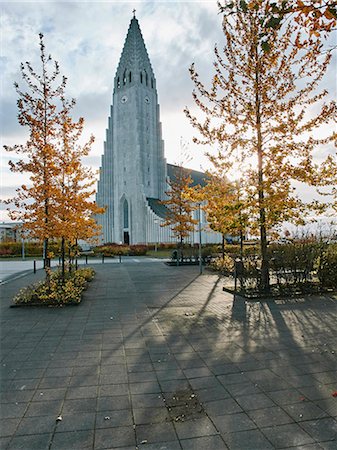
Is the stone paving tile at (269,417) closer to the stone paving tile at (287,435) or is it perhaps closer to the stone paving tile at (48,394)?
the stone paving tile at (287,435)

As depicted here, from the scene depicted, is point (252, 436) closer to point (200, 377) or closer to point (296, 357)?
point (200, 377)

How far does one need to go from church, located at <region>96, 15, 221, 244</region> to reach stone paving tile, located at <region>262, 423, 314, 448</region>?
5034cm

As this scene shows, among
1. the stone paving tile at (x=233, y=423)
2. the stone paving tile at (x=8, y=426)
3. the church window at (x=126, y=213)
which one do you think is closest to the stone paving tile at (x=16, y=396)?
Result: the stone paving tile at (x=8, y=426)

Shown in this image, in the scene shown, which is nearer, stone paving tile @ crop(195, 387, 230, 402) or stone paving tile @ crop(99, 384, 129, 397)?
stone paving tile @ crop(195, 387, 230, 402)

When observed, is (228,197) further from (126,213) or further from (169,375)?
(126,213)

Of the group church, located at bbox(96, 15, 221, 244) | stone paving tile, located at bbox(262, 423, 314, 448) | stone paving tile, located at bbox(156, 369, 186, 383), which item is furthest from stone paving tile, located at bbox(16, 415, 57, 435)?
church, located at bbox(96, 15, 221, 244)

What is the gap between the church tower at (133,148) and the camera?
187 feet

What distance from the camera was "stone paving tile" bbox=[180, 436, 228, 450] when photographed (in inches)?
121

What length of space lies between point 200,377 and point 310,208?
794 cm

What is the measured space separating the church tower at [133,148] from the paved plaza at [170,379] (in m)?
47.3

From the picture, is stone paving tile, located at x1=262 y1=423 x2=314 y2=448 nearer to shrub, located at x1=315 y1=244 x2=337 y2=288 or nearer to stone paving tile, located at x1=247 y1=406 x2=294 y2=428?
stone paving tile, located at x1=247 y1=406 x2=294 y2=428

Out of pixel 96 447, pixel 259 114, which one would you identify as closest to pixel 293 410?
pixel 96 447

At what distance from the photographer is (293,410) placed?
3.72 metres

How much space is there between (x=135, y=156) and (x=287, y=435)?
56304 millimetres
